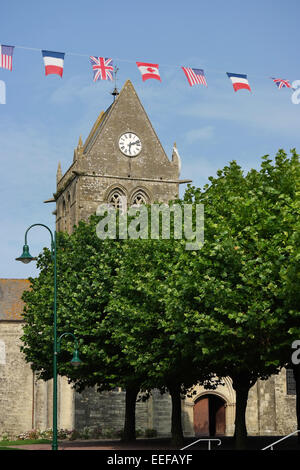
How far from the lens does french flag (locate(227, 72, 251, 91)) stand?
26641 millimetres

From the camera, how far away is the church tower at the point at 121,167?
5353 centimetres

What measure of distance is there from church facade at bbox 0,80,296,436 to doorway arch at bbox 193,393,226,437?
70 millimetres

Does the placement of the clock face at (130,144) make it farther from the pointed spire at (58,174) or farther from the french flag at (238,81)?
the french flag at (238,81)

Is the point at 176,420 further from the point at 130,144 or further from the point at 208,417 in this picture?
the point at 130,144

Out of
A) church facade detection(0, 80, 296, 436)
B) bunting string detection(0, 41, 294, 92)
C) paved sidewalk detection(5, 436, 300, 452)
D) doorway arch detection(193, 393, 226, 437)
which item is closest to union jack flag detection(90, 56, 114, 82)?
bunting string detection(0, 41, 294, 92)

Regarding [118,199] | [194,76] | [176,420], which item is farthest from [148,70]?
[118,199]

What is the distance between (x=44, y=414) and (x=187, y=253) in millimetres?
34904

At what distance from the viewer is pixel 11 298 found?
2405 inches

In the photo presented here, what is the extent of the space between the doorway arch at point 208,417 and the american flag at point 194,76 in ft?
97.3

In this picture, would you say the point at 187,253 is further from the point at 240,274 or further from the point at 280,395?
the point at 280,395

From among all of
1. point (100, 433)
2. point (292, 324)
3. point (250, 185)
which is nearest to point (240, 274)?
point (292, 324)

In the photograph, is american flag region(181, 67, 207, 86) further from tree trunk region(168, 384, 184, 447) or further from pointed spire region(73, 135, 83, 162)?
pointed spire region(73, 135, 83, 162)

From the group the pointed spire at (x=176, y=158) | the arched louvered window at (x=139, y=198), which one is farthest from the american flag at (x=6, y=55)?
the pointed spire at (x=176, y=158)

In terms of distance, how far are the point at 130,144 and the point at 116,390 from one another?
18852mm
